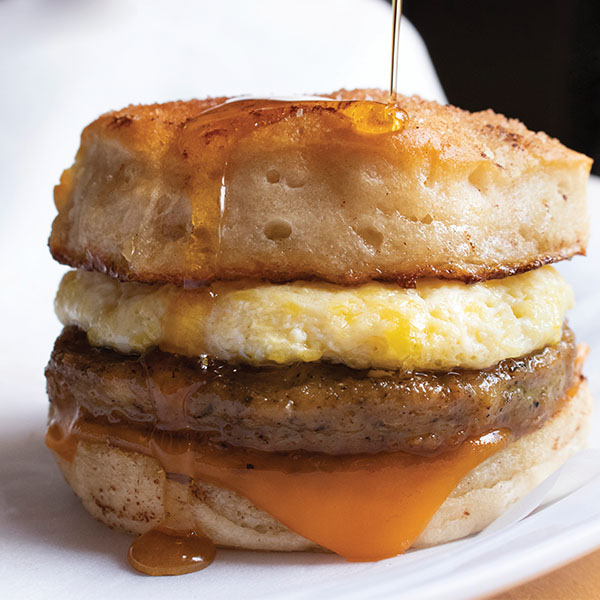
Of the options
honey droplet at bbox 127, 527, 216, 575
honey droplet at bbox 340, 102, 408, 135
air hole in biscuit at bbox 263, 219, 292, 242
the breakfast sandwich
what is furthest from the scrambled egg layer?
honey droplet at bbox 127, 527, 216, 575

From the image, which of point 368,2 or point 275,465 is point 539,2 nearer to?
point 368,2

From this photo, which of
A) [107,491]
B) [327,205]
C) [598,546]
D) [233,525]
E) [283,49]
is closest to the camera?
[598,546]

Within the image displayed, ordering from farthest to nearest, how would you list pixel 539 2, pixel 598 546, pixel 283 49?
pixel 539 2 → pixel 283 49 → pixel 598 546

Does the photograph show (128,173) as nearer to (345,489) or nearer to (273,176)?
(273,176)

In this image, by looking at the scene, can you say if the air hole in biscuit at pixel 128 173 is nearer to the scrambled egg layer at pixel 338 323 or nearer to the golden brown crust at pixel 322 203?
the golden brown crust at pixel 322 203

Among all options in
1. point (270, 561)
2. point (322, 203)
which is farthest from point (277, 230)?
point (270, 561)

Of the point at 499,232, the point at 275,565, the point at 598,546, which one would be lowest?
the point at 275,565

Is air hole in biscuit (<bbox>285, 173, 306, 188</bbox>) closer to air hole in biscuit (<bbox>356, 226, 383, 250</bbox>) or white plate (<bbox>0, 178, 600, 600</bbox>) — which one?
air hole in biscuit (<bbox>356, 226, 383, 250</bbox>)

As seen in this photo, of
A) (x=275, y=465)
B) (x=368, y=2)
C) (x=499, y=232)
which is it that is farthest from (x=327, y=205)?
(x=368, y=2)
